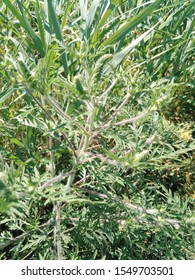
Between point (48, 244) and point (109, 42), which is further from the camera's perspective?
point (48, 244)

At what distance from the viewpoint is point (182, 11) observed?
141 cm

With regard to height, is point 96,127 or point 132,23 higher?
point 132,23

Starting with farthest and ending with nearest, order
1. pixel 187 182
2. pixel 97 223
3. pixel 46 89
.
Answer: pixel 187 182, pixel 97 223, pixel 46 89

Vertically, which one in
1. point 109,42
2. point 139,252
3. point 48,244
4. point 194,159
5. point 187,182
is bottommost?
point 139,252

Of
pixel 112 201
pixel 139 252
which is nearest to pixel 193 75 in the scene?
pixel 112 201

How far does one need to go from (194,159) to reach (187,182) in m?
0.12

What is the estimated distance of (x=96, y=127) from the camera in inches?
45.1

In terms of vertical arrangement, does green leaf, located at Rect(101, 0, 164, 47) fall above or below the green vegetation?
above

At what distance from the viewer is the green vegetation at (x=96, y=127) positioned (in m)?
1.02

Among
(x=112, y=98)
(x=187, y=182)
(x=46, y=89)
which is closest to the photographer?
(x=46, y=89)

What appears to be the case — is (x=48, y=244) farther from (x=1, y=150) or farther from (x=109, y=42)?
(x=109, y=42)

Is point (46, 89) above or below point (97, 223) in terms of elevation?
above

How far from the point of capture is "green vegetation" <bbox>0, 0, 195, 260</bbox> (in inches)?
40.3

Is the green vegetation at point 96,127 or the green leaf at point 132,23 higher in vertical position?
the green leaf at point 132,23
